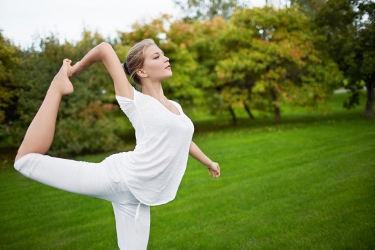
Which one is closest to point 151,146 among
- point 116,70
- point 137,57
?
point 116,70

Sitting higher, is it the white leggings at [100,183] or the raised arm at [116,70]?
the raised arm at [116,70]

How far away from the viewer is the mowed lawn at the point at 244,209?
4570 mm

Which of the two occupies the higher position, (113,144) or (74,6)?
(74,6)

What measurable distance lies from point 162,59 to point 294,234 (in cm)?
307

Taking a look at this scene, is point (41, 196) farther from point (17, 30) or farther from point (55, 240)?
point (17, 30)

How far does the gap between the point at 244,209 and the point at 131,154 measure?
3.94 meters

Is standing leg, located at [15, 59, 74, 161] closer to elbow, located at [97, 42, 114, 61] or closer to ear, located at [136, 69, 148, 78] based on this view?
elbow, located at [97, 42, 114, 61]

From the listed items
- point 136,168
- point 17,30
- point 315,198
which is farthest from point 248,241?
point 17,30

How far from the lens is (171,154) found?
7.79 ft

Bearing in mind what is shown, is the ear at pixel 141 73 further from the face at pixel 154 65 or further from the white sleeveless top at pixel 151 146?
the white sleeveless top at pixel 151 146

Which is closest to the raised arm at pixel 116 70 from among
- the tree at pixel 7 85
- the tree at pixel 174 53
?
the tree at pixel 7 85

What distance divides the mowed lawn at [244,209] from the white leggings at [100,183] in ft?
7.46

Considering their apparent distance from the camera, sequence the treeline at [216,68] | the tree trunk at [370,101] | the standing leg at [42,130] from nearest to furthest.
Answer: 1. the standing leg at [42,130]
2. the treeline at [216,68]
3. the tree trunk at [370,101]

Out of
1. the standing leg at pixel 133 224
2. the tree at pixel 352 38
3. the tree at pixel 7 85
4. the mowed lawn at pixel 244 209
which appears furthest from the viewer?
the tree at pixel 352 38
